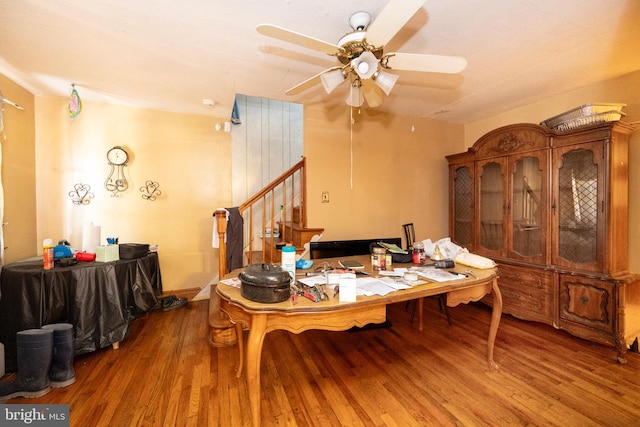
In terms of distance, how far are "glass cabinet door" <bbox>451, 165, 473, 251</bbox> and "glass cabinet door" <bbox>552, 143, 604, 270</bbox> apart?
0.88m

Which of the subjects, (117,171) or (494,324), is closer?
(494,324)

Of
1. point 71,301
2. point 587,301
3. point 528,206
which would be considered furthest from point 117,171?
point 587,301

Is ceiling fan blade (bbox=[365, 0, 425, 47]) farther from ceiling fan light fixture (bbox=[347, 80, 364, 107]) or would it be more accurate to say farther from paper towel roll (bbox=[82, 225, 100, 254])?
paper towel roll (bbox=[82, 225, 100, 254])

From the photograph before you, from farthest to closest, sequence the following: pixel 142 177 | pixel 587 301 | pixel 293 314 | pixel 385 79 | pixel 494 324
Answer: pixel 142 177, pixel 587 301, pixel 494 324, pixel 385 79, pixel 293 314

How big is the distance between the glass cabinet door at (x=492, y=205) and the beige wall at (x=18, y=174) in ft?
16.1

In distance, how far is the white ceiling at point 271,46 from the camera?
5.32 feet

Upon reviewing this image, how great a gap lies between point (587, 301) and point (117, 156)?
5048mm

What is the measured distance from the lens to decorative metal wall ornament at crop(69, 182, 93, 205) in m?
3.03

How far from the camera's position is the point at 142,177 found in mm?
3307

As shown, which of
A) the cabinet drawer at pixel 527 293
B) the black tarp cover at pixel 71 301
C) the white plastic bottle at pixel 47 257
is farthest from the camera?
the cabinet drawer at pixel 527 293

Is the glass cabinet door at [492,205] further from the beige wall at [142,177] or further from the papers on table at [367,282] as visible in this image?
the beige wall at [142,177]

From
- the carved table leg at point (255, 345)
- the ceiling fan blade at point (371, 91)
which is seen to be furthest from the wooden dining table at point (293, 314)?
the ceiling fan blade at point (371, 91)

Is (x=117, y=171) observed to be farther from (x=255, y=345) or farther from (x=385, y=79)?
(x=385, y=79)

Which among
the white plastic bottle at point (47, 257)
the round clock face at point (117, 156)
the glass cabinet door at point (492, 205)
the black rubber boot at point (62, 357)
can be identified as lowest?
the black rubber boot at point (62, 357)
